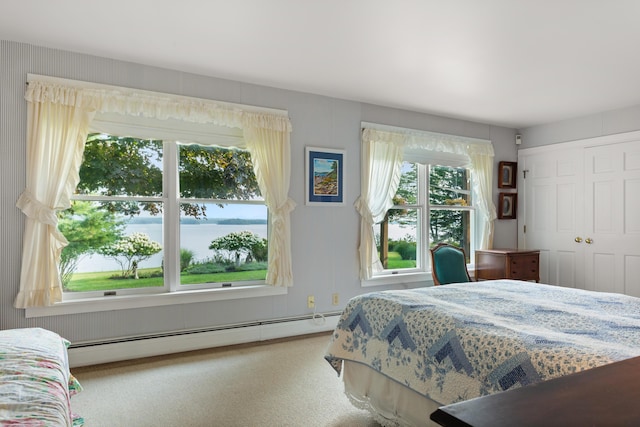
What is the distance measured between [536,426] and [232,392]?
8.21 ft

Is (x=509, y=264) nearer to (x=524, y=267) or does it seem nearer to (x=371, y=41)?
(x=524, y=267)

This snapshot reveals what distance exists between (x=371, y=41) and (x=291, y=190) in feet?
5.55

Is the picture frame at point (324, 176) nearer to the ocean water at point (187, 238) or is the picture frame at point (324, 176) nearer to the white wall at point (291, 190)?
the white wall at point (291, 190)

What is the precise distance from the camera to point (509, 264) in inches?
193

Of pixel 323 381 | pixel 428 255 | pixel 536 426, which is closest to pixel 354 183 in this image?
pixel 428 255

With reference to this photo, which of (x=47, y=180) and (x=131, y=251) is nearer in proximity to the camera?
(x=47, y=180)

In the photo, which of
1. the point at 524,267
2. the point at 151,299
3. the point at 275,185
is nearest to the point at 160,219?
the point at 151,299

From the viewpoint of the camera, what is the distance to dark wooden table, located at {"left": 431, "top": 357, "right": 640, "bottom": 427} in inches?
27.2

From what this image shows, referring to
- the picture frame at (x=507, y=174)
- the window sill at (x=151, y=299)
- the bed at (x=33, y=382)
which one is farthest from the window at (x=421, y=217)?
the bed at (x=33, y=382)

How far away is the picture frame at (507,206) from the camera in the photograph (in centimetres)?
570

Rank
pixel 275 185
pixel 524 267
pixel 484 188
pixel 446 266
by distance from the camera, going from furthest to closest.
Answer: pixel 484 188 < pixel 524 267 < pixel 446 266 < pixel 275 185

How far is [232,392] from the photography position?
2811mm

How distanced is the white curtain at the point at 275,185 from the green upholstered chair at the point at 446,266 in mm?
1689

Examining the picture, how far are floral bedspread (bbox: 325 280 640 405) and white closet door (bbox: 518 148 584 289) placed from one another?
2.85m
